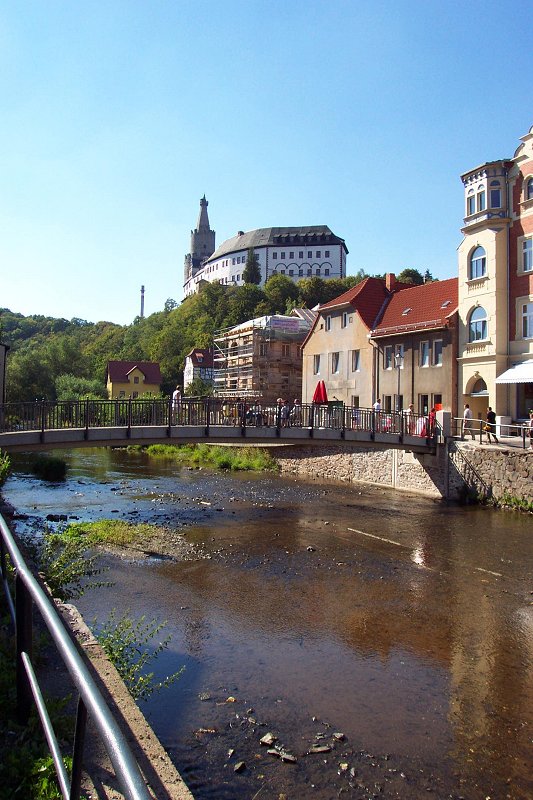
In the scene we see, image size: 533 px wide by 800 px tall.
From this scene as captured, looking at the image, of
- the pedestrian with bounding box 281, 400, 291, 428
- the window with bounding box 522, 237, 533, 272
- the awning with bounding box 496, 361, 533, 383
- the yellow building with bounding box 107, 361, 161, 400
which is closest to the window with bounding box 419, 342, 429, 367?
the awning with bounding box 496, 361, 533, 383

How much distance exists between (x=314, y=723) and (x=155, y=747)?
388 centimetres

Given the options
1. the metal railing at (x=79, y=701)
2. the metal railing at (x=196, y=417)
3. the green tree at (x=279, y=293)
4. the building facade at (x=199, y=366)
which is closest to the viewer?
the metal railing at (x=79, y=701)

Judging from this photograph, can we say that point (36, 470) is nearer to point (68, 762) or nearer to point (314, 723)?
point (314, 723)

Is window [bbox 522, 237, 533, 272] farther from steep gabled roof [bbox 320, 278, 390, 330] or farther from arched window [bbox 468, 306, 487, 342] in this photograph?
steep gabled roof [bbox 320, 278, 390, 330]

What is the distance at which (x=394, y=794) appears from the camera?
A: 21.3 ft

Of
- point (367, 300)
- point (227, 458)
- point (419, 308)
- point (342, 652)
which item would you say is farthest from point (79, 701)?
point (367, 300)

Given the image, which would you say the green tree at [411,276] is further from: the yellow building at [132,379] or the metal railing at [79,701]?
the metal railing at [79,701]

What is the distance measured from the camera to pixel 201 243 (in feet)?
575

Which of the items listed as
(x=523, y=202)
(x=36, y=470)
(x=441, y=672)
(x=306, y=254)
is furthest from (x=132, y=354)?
(x=441, y=672)

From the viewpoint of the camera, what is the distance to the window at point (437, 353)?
34000 millimetres

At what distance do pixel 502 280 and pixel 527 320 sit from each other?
234 cm

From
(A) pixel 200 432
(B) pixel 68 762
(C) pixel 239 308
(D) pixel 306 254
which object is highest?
(D) pixel 306 254

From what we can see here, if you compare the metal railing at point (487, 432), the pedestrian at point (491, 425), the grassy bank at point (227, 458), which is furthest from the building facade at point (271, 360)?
the pedestrian at point (491, 425)

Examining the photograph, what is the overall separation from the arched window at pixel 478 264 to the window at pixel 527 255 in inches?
74.8
